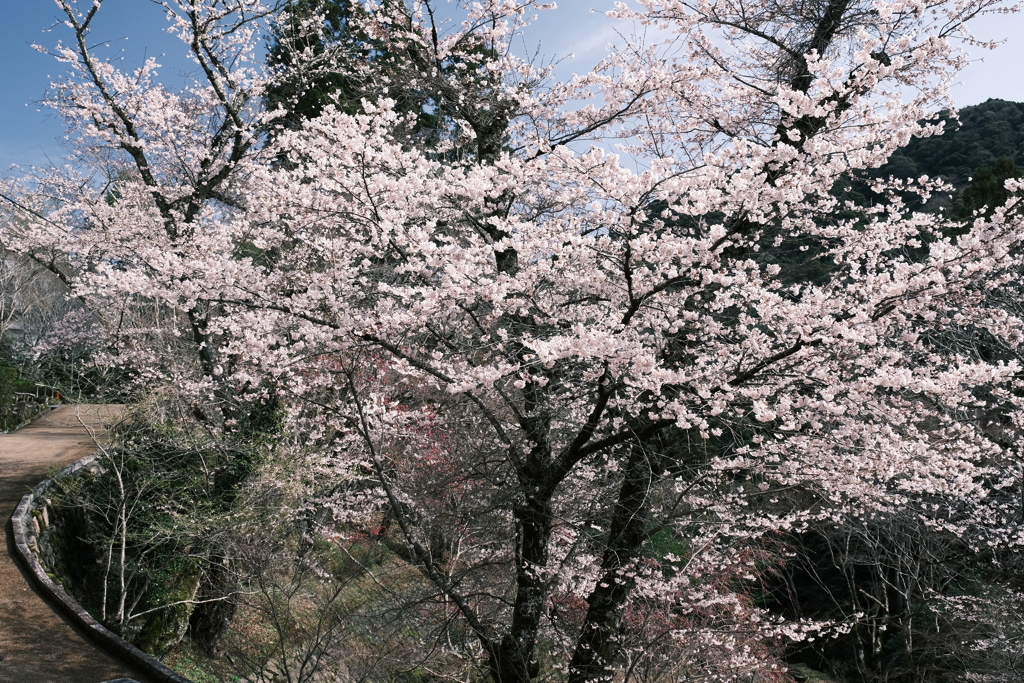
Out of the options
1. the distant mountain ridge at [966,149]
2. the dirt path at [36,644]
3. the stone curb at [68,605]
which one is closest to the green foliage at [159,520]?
the stone curb at [68,605]

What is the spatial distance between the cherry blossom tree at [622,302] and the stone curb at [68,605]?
90.7 inches

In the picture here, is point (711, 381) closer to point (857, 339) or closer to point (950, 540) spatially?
point (857, 339)

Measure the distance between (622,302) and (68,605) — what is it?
629cm

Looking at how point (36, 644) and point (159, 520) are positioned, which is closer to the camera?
point (36, 644)

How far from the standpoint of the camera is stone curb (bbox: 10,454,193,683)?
5.16 meters

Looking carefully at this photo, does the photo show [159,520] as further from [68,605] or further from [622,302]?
[622,302]

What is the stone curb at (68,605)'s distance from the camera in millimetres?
5160

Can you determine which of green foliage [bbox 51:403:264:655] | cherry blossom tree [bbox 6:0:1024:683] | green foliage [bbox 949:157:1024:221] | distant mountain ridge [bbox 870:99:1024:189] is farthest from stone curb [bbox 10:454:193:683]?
distant mountain ridge [bbox 870:99:1024:189]

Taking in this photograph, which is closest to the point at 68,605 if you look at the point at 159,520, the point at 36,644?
the point at 36,644

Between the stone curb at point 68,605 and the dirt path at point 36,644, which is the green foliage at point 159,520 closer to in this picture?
the stone curb at point 68,605

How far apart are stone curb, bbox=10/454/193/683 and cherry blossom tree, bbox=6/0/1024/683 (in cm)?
230

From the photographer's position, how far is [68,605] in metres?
6.09

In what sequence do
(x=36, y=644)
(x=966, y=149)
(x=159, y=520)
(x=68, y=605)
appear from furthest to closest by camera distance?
(x=966, y=149) → (x=159, y=520) → (x=68, y=605) → (x=36, y=644)

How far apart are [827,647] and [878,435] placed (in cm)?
1105
